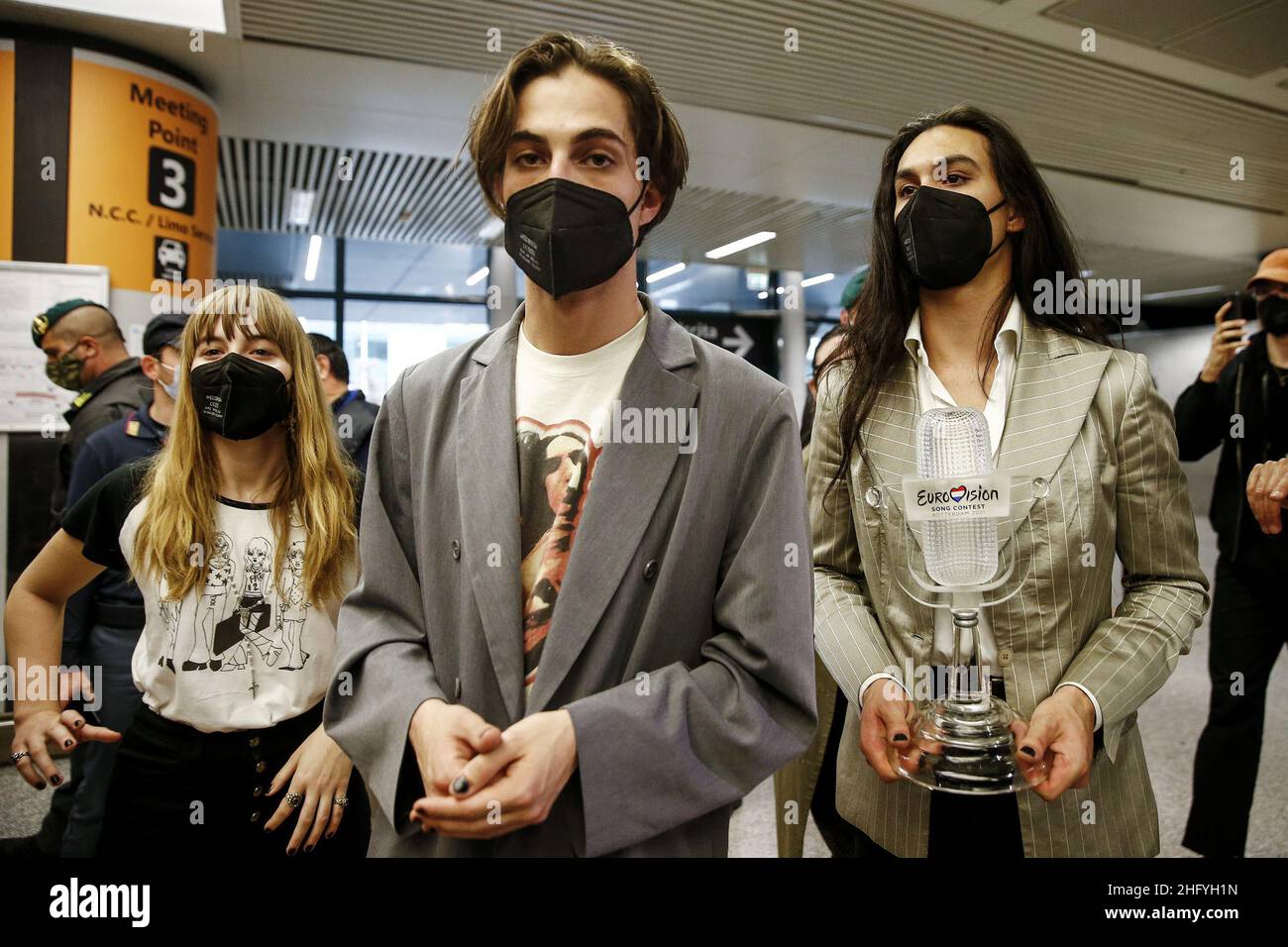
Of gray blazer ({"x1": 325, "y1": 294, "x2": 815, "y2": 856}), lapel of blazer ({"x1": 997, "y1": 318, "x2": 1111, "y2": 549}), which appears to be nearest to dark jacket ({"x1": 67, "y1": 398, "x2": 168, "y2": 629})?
gray blazer ({"x1": 325, "y1": 294, "x2": 815, "y2": 856})

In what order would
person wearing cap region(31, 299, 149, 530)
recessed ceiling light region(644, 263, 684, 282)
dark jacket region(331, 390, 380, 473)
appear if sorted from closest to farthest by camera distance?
dark jacket region(331, 390, 380, 473) < person wearing cap region(31, 299, 149, 530) < recessed ceiling light region(644, 263, 684, 282)

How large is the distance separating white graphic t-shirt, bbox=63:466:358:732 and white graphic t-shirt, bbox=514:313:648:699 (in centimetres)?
52

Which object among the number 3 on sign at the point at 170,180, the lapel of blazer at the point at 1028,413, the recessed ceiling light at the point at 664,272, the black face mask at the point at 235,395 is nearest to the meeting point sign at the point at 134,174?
the number 3 on sign at the point at 170,180

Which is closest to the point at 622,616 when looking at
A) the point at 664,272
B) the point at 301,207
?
the point at 301,207

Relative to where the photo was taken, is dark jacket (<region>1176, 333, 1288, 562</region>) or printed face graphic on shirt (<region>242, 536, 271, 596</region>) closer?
printed face graphic on shirt (<region>242, 536, 271, 596</region>)

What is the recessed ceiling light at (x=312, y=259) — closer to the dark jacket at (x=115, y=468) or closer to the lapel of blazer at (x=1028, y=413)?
the dark jacket at (x=115, y=468)

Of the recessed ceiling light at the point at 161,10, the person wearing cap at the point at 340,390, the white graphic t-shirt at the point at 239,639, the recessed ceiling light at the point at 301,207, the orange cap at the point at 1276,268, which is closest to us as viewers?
the white graphic t-shirt at the point at 239,639

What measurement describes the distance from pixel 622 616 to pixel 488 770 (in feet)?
0.83

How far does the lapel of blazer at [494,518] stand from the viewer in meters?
1.05

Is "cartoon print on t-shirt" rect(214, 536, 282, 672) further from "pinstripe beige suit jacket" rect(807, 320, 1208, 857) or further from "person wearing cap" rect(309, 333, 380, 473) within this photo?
"person wearing cap" rect(309, 333, 380, 473)

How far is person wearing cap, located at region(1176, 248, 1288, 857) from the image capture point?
2037mm

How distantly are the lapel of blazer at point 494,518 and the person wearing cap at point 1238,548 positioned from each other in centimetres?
178
